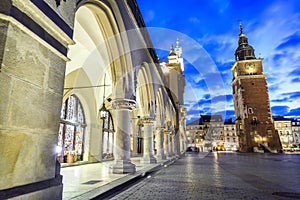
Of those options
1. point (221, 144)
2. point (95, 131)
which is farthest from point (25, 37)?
point (221, 144)

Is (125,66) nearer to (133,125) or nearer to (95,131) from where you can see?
(95,131)

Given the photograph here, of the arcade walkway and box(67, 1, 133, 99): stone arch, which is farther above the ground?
box(67, 1, 133, 99): stone arch

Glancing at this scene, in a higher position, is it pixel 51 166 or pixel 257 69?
pixel 257 69

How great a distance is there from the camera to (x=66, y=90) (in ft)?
36.5

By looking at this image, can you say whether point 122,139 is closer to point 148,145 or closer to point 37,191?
point 148,145

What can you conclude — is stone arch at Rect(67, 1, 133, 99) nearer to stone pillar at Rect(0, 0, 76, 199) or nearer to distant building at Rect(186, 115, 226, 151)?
stone pillar at Rect(0, 0, 76, 199)

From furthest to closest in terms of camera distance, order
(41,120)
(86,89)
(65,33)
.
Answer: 1. (86,89)
2. (65,33)
3. (41,120)

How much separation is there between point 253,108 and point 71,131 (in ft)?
134

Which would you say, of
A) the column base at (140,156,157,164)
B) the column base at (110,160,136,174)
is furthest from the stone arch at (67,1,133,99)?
the column base at (140,156,157,164)

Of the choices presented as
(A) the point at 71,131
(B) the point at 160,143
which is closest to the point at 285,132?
(B) the point at 160,143

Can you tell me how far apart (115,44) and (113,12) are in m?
1.00

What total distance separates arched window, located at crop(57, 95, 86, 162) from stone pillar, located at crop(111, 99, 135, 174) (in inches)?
206

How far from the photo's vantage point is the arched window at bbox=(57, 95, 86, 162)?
11117 millimetres

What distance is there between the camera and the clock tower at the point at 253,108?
4041 cm
